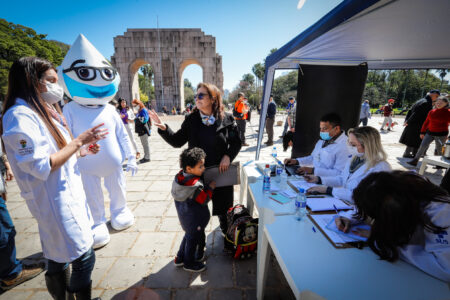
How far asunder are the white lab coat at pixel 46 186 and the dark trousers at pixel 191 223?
0.78 metres

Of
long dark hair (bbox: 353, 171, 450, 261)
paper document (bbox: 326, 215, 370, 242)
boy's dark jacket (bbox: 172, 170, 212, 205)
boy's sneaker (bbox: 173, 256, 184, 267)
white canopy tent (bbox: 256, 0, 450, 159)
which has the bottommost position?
boy's sneaker (bbox: 173, 256, 184, 267)

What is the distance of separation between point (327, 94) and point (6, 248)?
18.0 feet

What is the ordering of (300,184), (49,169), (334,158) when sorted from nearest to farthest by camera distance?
(49,169) < (300,184) < (334,158)

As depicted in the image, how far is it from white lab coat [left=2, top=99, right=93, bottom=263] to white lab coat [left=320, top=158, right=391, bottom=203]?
2311 millimetres

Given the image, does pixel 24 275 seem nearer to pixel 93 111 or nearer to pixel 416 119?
pixel 93 111

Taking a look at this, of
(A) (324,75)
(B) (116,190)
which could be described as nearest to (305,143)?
(A) (324,75)

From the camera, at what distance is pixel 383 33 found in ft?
7.65

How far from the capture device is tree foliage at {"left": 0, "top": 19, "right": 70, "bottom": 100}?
2059 cm

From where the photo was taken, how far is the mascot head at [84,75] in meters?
2.44

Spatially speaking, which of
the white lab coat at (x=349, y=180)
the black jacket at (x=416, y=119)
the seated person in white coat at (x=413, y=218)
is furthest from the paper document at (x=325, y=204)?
the black jacket at (x=416, y=119)

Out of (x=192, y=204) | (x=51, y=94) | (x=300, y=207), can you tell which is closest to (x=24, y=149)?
(x=51, y=94)

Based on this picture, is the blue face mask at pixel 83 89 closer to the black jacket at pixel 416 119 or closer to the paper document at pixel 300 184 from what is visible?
the paper document at pixel 300 184

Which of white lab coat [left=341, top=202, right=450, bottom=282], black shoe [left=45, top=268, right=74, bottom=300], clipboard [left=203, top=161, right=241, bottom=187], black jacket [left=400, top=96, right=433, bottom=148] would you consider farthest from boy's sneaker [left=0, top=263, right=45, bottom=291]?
black jacket [left=400, top=96, right=433, bottom=148]

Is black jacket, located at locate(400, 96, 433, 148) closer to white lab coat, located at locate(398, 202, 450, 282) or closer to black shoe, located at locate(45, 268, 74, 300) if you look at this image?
white lab coat, located at locate(398, 202, 450, 282)
